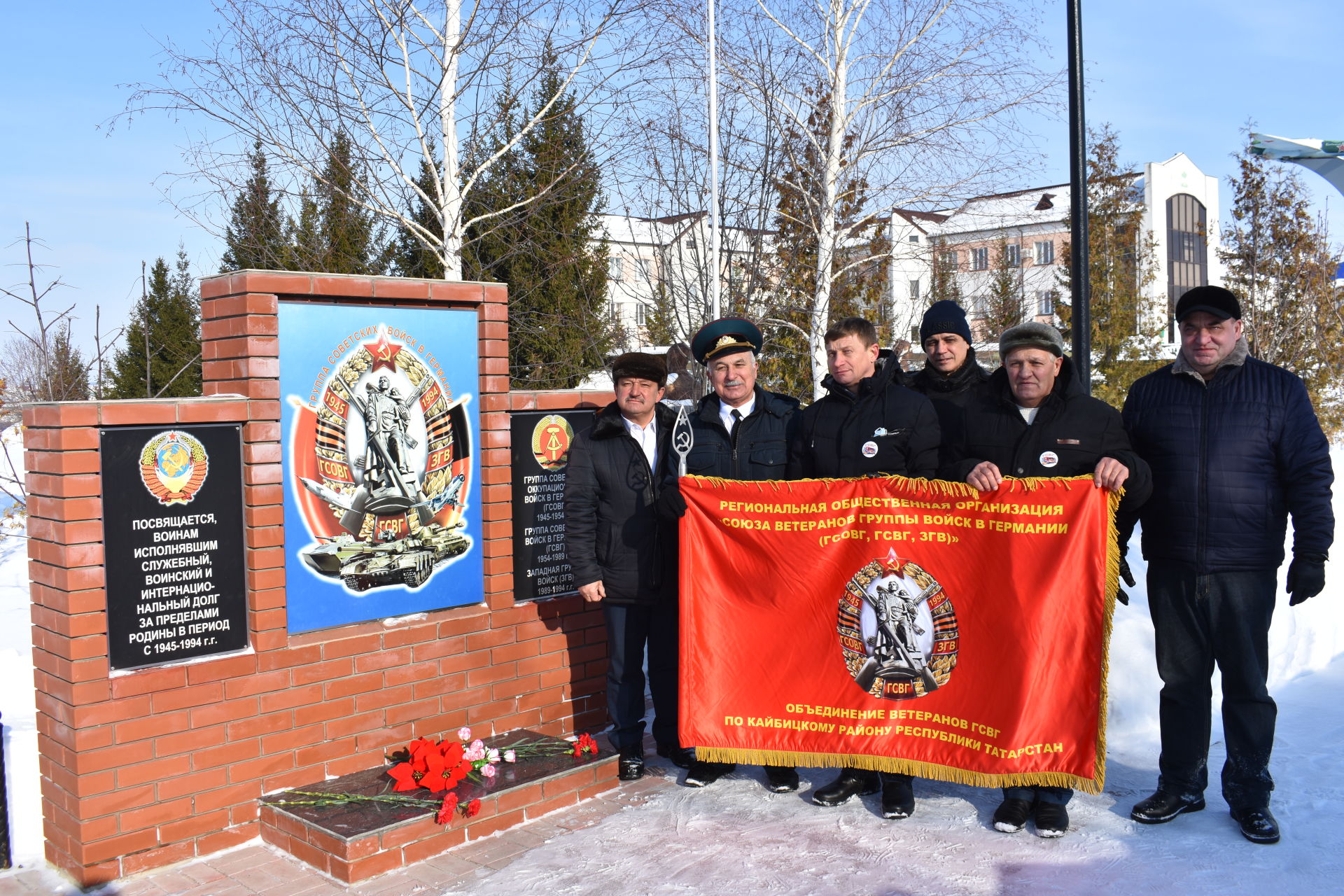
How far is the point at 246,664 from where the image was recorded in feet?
14.3

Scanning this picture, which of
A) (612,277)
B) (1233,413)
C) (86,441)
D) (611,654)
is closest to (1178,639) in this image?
(1233,413)

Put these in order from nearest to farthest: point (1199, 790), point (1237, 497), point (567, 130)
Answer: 1. point (1237, 497)
2. point (1199, 790)
3. point (567, 130)

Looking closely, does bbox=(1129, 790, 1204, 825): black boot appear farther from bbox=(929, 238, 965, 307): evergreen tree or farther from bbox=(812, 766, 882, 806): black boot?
bbox=(929, 238, 965, 307): evergreen tree

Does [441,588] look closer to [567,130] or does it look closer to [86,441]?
[86,441]

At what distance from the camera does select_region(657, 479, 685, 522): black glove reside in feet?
15.7

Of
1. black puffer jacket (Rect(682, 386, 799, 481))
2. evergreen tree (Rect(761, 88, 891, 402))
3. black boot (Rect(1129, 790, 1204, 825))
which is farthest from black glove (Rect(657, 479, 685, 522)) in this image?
evergreen tree (Rect(761, 88, 891, 402))

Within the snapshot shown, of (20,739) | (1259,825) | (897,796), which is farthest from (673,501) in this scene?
(20,739)

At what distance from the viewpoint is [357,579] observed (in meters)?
4.77

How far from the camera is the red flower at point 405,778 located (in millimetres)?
4445

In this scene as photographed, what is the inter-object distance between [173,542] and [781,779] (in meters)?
2.88

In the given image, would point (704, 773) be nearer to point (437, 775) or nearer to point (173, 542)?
point (437, 775)

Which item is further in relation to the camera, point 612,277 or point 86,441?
point 612,277

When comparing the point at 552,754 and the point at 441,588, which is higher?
the point at 441,588

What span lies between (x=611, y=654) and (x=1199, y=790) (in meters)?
2.70
